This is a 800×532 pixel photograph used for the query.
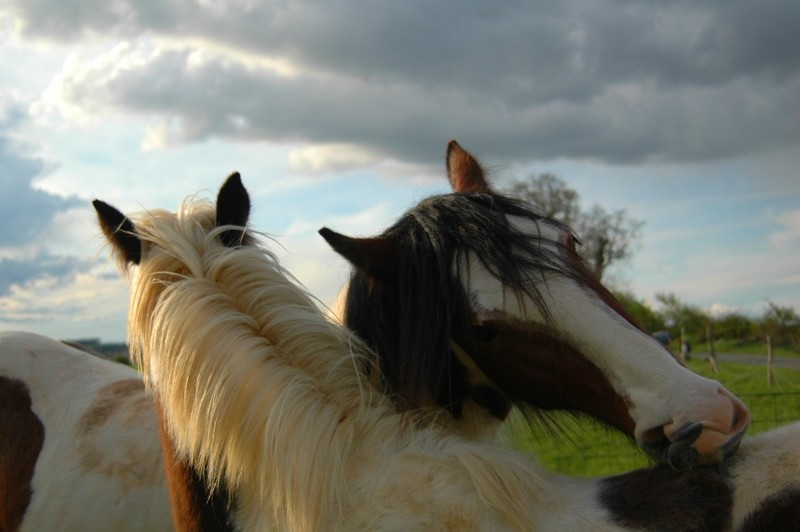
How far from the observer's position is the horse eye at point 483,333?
251 cm

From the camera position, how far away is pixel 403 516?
1.96 meters

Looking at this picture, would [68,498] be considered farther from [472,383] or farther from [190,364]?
[472,383]

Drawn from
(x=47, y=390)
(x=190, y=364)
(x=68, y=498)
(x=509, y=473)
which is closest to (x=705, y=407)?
(x=509, y=473)

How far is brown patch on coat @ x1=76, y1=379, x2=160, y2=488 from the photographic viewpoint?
3.92 metres

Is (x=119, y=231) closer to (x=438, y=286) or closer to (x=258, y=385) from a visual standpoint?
(x=258, y=385)

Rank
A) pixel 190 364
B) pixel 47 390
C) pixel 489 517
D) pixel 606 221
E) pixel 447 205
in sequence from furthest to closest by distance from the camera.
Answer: pixel 606 221, pixel 47 390, pixel 447 205, pixel 190 364, pixel 489 517

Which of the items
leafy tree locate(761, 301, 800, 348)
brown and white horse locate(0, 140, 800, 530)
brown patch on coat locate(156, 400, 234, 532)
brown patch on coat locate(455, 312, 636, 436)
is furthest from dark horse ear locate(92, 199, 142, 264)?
leafy tree locate(761, 301, 800, 348)

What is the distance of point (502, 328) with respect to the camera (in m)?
2.47

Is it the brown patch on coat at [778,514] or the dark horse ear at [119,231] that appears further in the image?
the dark horse ear at [119,231]

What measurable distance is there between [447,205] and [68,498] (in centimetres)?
279

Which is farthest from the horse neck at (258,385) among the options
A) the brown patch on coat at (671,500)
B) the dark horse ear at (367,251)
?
the brown patch on coat at (671,500)

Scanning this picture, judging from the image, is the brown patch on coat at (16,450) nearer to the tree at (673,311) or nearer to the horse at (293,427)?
the horse at (293,427)

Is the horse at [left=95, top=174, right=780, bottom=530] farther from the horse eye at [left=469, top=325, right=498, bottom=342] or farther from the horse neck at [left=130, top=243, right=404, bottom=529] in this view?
the horse eye at [left=469, top=325, right=498, bottom=342]

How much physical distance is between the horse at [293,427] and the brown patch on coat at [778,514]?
7cm
